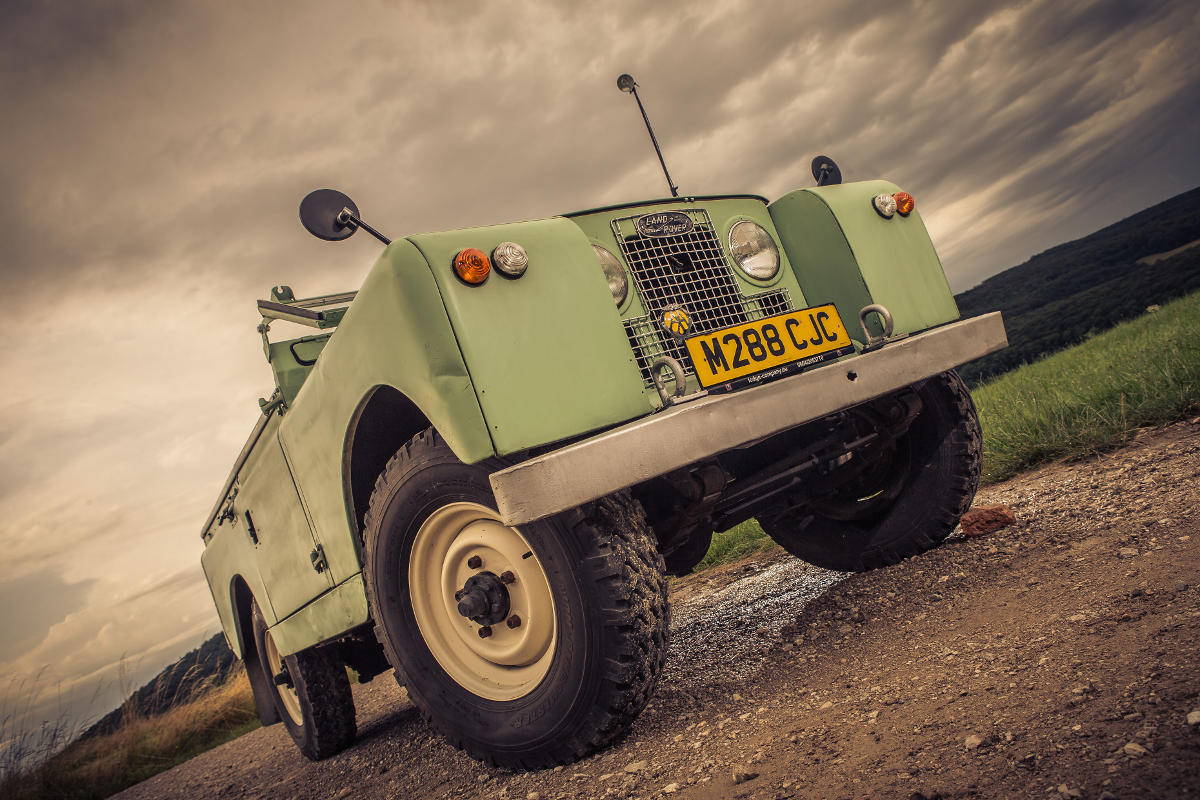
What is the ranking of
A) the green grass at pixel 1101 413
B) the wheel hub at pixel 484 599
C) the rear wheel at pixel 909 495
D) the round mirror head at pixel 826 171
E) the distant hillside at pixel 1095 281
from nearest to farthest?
the wheel hub at pixel 484 599
the rear wheel at pixel 909 495
the round mirror head at pixel 826 171
the green grass at pixel 1101 413
the distant hillside at pixel 1095 281

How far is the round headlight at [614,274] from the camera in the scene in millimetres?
2279

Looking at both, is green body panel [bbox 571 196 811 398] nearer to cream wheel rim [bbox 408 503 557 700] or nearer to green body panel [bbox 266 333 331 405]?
cream wheel rim [bbox 408 503 557 700]

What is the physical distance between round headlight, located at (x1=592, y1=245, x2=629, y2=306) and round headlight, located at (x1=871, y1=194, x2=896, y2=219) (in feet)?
3.64

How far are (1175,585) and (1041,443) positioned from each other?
110 inches

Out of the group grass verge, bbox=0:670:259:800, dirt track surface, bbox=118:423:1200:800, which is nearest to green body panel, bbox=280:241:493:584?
dirt track surface, bbox=118:423:1200:800

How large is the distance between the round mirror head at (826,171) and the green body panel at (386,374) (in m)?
1.90

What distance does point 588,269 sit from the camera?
1928 mm

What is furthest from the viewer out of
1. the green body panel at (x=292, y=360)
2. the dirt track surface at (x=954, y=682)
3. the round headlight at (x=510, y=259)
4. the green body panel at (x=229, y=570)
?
the green body panel at (x=229, y=570)

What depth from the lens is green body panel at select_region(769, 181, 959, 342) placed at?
254 centimetres

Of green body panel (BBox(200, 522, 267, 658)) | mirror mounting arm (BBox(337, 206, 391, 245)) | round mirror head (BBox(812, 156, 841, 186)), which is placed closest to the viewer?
mirror mounting arm (BBox(337, 206, 391, 245))

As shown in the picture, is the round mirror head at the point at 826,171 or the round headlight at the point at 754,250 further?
the round mirror head at the point at 826,171

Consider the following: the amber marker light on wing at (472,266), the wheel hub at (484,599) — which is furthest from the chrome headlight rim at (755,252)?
the wheel hub at (484,599)

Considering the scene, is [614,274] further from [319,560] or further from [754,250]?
[319,560]

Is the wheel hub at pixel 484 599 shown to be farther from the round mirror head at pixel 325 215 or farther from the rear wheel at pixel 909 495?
→ the rear wheel at pixel 909 495
